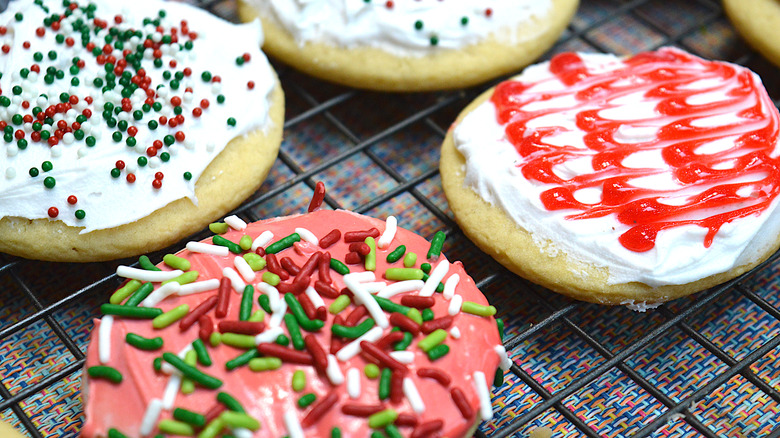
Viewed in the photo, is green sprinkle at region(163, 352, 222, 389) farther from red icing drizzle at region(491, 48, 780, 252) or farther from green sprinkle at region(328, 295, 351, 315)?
red icing drizzle at region(491, 48, 780, 252)

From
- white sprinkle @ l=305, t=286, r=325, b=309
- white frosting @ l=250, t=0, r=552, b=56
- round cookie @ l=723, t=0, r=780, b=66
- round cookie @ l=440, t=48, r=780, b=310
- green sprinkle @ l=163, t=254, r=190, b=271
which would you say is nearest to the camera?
white sprinkle @ l=305, t=286, r=325, b=309

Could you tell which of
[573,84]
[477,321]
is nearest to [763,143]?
[573,84]

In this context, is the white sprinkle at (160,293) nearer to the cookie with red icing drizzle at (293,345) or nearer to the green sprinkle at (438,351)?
the cookie with red icing drizzle at (293,345)

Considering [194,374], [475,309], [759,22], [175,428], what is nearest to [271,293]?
[194,374]

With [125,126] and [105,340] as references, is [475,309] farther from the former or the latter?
[125,126]

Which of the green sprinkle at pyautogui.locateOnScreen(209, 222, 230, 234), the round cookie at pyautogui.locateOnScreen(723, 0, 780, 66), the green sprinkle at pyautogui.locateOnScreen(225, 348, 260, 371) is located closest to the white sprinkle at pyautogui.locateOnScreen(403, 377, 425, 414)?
the green sprinkle at pyautogui.locateOnScreen(225, 348, 260, 371)

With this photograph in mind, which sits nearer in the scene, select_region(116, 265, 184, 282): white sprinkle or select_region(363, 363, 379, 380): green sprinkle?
select_region(363, 363, 379, 380): green sprinkle

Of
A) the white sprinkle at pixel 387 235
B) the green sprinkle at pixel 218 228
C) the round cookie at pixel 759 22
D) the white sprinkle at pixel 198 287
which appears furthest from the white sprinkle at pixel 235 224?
the round cookie at pixel 759 22
